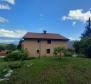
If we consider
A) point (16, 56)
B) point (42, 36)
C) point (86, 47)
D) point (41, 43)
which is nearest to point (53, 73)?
point (16, 56)

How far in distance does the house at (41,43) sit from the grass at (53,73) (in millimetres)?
14330

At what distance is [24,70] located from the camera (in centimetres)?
2712

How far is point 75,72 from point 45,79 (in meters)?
5.01

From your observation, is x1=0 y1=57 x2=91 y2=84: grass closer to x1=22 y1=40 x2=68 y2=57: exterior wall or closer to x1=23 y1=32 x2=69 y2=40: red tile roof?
x1=22 y1=40 x2=68 y2=57: exterior wall

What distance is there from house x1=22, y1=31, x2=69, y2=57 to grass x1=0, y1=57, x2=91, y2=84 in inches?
564

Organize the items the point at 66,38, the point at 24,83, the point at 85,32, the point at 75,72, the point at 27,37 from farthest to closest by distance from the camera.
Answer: the point at 85,32
the point at 66,38
the point at 27,37
the point at 75,72
the point at 24,83

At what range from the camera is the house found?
44178 millimetres

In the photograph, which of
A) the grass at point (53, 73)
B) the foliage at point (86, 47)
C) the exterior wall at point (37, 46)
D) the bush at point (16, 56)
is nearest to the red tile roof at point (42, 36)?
the exterior wall at point (37, 46)

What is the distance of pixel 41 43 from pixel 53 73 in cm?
1968

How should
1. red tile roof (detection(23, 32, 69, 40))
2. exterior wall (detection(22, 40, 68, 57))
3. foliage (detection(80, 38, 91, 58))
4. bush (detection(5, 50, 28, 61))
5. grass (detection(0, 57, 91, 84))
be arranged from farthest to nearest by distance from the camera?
red tile roof (detection(23, 32, 69, 40))
exterior wall (detection(22, 40, 68, 57))
foliage (detection(80, 38, 91, 58))
bush (detection(5, 50, 28, 61))
grass (detection(0, 57, 91, 84))

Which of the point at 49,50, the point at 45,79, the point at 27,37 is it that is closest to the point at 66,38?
the point at 49,50

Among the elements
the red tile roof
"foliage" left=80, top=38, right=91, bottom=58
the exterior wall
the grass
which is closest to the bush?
the exterior wall

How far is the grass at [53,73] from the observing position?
23.2 metres

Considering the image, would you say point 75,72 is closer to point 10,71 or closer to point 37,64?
point 37,64
